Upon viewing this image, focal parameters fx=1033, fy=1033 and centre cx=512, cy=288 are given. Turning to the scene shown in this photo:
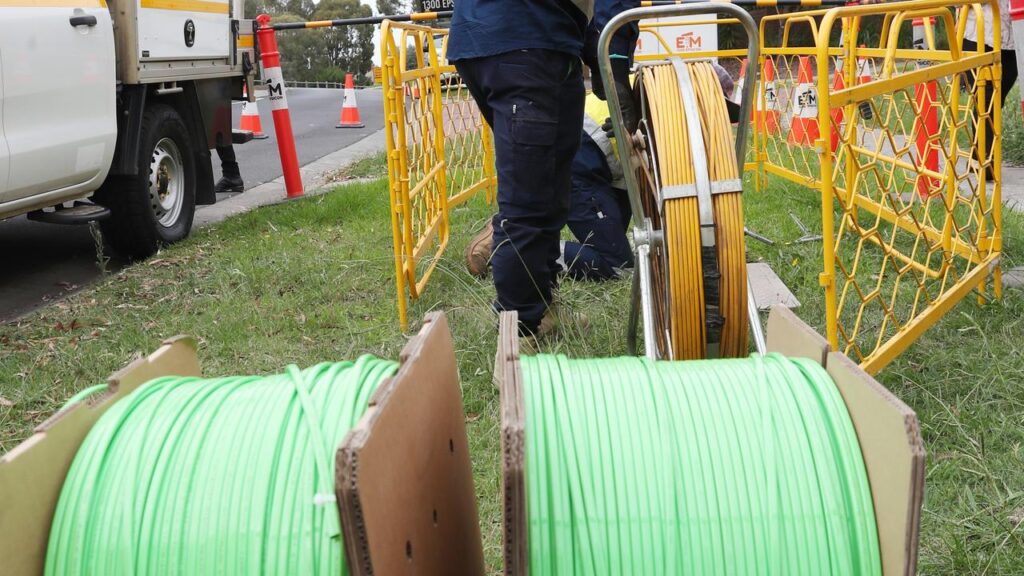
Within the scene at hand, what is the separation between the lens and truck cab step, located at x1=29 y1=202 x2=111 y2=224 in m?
5.60

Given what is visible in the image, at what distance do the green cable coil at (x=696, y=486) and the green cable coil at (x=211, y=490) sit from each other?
0.34m

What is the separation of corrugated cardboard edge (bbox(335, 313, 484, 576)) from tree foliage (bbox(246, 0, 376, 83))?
45.1 metres

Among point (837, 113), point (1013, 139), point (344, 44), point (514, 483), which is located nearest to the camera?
point (514, 483)

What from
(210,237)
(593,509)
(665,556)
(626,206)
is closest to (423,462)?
(593,509)

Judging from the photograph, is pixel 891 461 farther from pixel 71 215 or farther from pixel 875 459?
pixel 71 215

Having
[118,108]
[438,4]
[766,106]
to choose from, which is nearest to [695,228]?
[118,108]

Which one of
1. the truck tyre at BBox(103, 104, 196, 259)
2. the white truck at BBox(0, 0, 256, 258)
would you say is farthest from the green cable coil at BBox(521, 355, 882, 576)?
the truck tyre at BBox(103, 104, 196, 259)

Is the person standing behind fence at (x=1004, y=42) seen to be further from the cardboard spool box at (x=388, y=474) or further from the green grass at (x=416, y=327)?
the cardboard spool box at (x=388, y=474)

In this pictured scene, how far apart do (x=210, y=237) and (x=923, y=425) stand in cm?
493

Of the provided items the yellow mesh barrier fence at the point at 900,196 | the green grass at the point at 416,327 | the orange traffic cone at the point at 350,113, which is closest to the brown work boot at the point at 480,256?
the green grass at the point at 416,327

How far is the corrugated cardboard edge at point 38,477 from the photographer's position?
1.57 meters

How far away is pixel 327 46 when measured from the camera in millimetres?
49656

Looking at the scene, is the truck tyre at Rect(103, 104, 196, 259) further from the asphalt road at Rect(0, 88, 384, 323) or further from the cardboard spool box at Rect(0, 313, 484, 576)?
the cardboard spool box at Rect(0, 313, 484, 576)

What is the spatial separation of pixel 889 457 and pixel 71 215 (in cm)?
510
